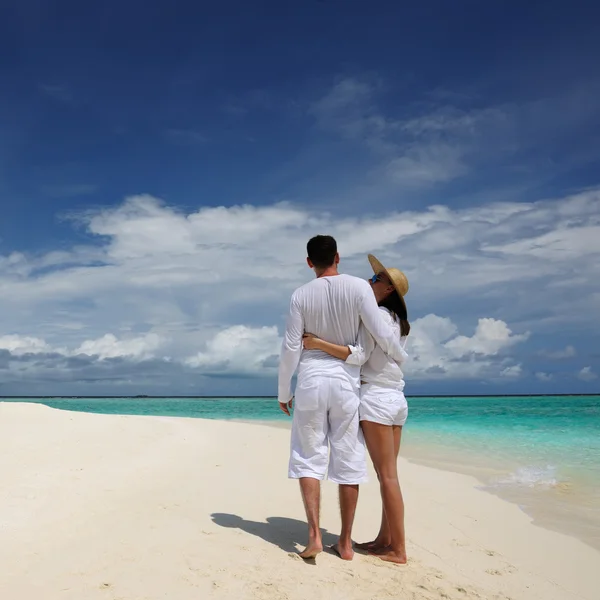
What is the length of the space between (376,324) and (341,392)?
55 centimetres

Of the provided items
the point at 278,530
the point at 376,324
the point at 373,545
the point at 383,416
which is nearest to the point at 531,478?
the point at 373,545

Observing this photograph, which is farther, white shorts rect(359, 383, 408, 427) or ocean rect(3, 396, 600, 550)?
ocean rect(3, 396, 600, 550)

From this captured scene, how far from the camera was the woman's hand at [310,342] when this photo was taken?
416 cm

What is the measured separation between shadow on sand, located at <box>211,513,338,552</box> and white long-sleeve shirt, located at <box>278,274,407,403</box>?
53.0 inches

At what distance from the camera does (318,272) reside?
4398mm

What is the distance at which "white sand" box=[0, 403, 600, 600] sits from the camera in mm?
3572

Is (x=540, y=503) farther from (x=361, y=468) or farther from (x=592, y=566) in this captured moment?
(x=361, y=468)

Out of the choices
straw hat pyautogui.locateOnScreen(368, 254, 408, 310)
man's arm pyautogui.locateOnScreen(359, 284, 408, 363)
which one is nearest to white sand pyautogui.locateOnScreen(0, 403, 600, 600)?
man's arm pyautogui.locateOnScreen(359, 284, 408, 363)

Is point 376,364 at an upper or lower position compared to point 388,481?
upper

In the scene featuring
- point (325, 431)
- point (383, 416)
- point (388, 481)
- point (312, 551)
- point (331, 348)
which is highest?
point (331, 348)

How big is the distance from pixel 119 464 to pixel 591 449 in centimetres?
1193

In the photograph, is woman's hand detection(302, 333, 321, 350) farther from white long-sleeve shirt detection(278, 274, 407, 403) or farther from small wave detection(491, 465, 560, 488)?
small wave detection(491, 465, 560, 488)

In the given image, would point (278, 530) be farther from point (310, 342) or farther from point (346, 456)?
point (310, 342)

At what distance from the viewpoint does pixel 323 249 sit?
4355mm
